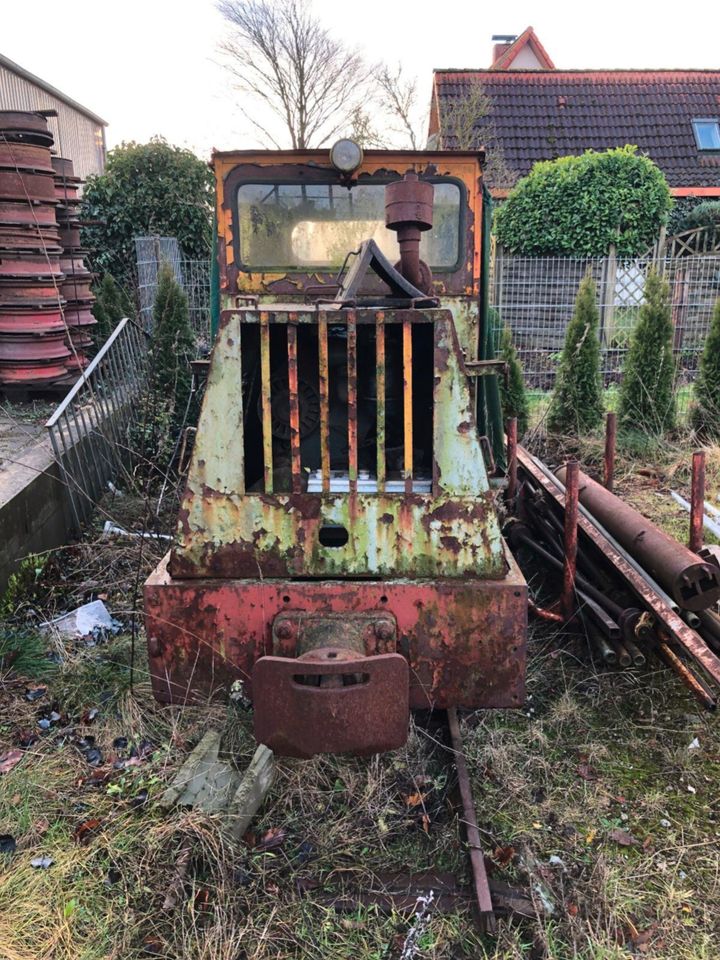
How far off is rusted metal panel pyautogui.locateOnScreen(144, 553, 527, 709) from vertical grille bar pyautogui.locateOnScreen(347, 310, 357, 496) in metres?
0.38

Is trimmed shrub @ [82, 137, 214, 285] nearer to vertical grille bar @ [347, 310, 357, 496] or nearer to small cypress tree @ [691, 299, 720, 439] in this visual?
small cypress tree @ [691, 299, 720, 439]

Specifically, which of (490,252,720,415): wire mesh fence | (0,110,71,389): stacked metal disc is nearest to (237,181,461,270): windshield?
(0,110,71,389): stacked metal disc

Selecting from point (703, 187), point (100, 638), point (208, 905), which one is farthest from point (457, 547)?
point (703, 187)

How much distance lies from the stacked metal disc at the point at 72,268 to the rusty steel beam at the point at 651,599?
5.17 metres

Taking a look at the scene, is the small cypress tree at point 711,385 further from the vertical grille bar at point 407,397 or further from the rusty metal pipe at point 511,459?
the vertical grille bar at point 407,397

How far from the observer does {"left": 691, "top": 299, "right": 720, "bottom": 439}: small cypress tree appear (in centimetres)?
794

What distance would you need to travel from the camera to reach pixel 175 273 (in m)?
10.0

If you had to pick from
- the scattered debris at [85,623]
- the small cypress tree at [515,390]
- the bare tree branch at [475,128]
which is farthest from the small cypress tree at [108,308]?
the bare tree branch at [475,128]

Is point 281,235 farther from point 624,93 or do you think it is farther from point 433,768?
point 624,93

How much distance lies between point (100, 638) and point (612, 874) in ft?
9.04

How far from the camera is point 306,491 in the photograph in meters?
2.53

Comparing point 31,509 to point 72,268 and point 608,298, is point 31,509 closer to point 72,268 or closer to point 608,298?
point 72,268

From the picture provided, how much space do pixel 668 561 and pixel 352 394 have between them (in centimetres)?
186

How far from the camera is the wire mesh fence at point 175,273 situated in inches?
392
